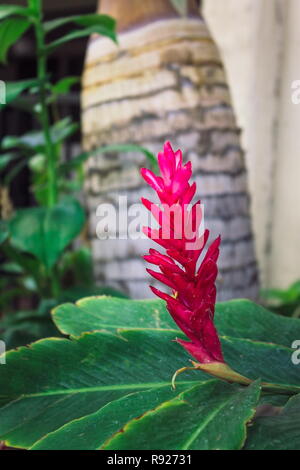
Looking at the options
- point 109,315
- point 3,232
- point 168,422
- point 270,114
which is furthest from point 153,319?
point 270,114

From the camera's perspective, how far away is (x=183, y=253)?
1.34ft

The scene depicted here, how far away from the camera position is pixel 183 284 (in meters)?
0.41

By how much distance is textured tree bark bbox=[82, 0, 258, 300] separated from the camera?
1313 mm

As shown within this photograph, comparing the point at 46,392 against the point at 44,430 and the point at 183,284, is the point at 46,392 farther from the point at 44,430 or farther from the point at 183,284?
the point at 183,284

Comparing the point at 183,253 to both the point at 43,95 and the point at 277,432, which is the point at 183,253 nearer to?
the point at 277,432

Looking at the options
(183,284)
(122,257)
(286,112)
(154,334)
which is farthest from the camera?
(286,112)

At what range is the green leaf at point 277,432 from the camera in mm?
402

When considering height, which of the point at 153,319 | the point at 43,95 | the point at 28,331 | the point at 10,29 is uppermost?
the point at 10,29

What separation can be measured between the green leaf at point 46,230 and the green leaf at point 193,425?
583 millimetres

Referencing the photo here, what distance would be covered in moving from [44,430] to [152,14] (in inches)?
45.2

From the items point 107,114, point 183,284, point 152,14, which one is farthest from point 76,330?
point 152,14

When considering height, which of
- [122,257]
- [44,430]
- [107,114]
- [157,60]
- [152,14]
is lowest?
[44,430]

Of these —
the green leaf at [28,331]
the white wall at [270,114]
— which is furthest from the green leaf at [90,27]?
the white wall at [270,114]

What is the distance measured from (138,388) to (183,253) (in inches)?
6.2
